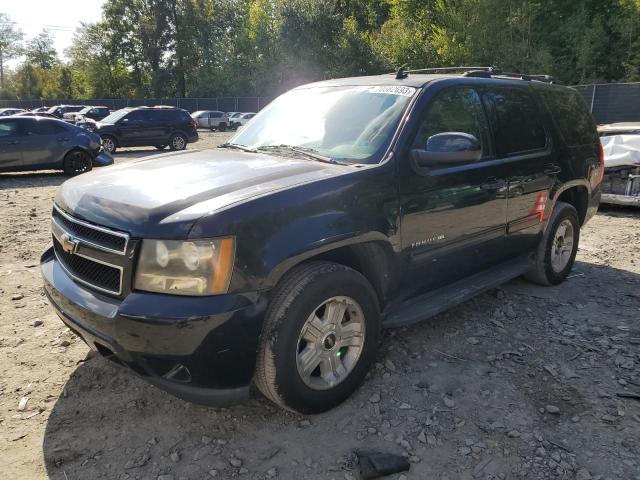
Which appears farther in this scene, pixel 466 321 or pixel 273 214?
pixel 466 321

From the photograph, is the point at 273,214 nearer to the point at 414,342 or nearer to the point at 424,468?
the point at 424,468

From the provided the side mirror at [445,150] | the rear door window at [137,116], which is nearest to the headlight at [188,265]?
the side mirror at [445,150]

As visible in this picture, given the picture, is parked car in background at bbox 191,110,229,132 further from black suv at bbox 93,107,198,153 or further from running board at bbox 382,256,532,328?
running board at bbox 382,256,532,328

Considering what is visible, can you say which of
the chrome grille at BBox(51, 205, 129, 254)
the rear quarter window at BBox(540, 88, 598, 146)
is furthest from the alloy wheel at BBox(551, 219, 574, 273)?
the chrome grille at BBox(51, 205, 129, 254)

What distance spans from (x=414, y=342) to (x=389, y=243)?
1077 mm

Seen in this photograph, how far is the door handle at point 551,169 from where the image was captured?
14.6 ft

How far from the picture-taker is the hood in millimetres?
2455

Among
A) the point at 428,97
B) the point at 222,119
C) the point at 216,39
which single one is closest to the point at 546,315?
the point at 428,97

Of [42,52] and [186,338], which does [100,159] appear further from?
[42,52]

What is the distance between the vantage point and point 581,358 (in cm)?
365

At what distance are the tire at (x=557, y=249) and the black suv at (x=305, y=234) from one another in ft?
1.16

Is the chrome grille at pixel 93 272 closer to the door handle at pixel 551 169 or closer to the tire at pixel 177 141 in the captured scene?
the door handle at pixel 551 169

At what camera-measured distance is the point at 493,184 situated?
385 cm

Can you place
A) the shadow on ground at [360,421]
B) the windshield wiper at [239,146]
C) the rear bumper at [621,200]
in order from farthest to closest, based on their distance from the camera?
the rear bumper at [621,200] → the windshield wiper at [239,146] → the shadow on ground at [360,421]
